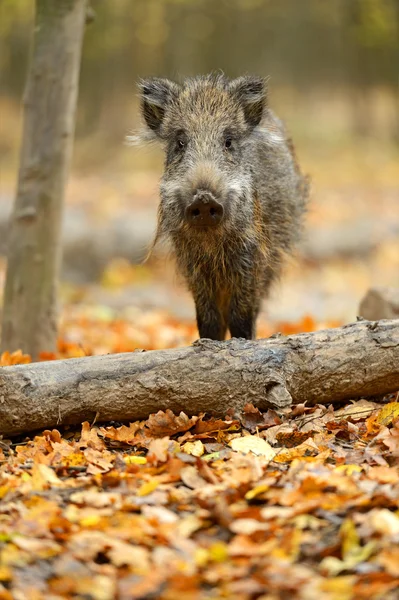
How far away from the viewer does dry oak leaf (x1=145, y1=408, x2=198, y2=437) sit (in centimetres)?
425

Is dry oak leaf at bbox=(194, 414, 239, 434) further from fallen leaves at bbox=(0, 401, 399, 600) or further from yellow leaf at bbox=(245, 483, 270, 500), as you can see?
yellow leaf at bbox=(245, 483, 270, 500)

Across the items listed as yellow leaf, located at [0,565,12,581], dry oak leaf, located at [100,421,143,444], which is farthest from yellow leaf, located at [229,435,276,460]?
yellow leaf, located at [0,565,12,581]

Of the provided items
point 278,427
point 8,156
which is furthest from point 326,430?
point 8,156

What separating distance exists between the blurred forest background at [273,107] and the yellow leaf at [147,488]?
21.9 feet

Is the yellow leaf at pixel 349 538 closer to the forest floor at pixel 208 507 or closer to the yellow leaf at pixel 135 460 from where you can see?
the forest floor at pixel 208 507

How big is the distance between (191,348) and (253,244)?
114 cm

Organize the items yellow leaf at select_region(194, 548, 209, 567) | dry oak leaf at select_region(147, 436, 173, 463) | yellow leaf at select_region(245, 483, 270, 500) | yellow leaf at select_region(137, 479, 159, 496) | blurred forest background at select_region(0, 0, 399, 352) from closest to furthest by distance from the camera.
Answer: yellow leaf at select_region(194, 548, 209, 567)
yellow leaf at select_region(245, 483, 270, 500)
yellow leaf at select_region(137, 479, 159, 496)
dry oak leaf at select_region(147, 436, 173, 463)
blurred forest background at select_region(0, 0, 399, 352)

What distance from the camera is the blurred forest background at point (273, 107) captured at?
1219 centimetres

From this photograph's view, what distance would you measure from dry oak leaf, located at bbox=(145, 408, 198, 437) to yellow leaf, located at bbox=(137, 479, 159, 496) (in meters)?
0.70

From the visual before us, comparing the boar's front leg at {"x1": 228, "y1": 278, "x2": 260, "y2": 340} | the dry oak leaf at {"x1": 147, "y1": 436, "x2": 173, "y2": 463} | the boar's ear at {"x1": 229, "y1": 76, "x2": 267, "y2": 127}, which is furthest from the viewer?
the boar's ear at {"x1": 229, "y1": 76, "x2": 267, "y2": 127}

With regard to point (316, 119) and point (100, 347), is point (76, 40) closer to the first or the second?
point (100, 347)

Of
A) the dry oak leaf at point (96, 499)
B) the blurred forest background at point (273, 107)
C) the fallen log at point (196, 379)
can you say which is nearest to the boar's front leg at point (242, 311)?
the fallen log at point (196, 379)

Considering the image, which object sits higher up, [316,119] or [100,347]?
[316,119]

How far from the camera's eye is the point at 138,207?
47.1ft
